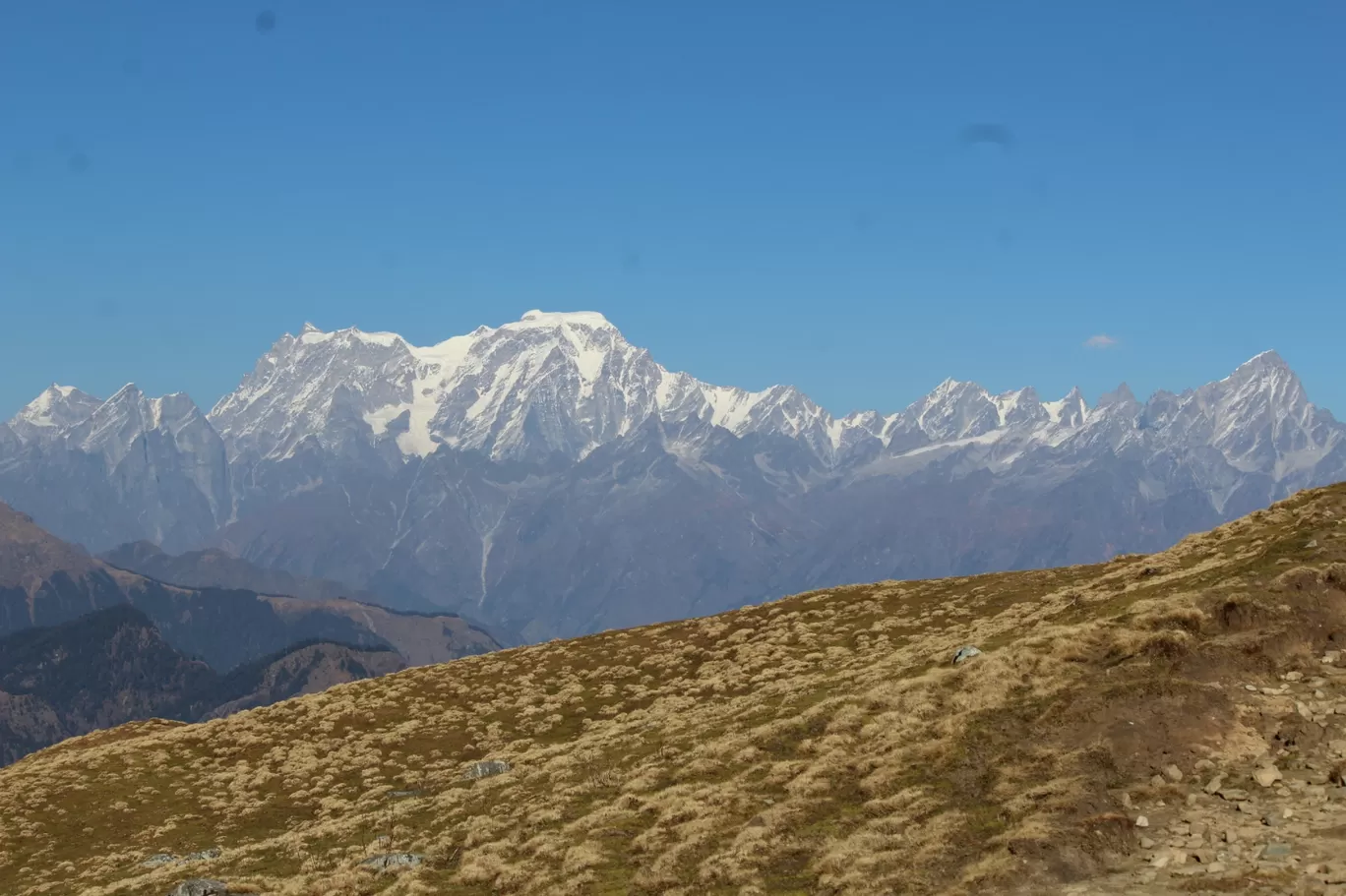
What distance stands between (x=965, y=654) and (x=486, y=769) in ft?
68.5

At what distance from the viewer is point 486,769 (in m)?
52.5

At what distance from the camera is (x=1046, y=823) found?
29.8 meters

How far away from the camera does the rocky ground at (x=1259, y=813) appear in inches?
1016

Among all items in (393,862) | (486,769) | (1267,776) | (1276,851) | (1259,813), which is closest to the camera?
(1276,851)

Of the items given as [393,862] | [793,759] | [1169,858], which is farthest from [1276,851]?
[393,862]

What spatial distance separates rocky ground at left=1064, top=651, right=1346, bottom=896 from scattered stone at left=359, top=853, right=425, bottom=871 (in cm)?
2135

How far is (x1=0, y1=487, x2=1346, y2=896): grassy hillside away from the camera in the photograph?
1253 inches

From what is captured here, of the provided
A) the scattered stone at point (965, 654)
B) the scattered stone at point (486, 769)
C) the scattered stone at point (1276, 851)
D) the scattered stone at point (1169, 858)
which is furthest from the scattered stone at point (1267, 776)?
→ the scattered stone at point (486, 769)

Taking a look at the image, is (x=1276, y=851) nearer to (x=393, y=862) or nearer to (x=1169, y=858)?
(x=1169, y=858)

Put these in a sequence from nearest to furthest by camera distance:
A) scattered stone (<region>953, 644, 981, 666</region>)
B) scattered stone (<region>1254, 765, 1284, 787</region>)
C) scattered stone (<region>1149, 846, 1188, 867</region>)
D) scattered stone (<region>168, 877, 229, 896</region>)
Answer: scattered stone (<region>1149, 846, 1188, 867</region>), scattered stone (<region>1254, 765, 1284, 787</region>), scattered stone (<region>168, 877, 229, 896</region>), scattered stone (<region>953, 644, 981, 666</region>)

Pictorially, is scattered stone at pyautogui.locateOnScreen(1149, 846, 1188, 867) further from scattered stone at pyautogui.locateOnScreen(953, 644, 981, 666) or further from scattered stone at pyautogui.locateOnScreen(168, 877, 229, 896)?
scattered stone at pyautogui.locateOnScreen(168, 877, 229, 896)

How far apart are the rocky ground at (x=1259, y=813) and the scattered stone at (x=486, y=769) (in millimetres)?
29108

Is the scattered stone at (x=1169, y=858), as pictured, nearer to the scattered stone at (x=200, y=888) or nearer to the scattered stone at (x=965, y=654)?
the scattered stone at (x=965, y=654)

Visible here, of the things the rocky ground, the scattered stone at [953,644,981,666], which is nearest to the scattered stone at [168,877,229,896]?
the rocky ground
